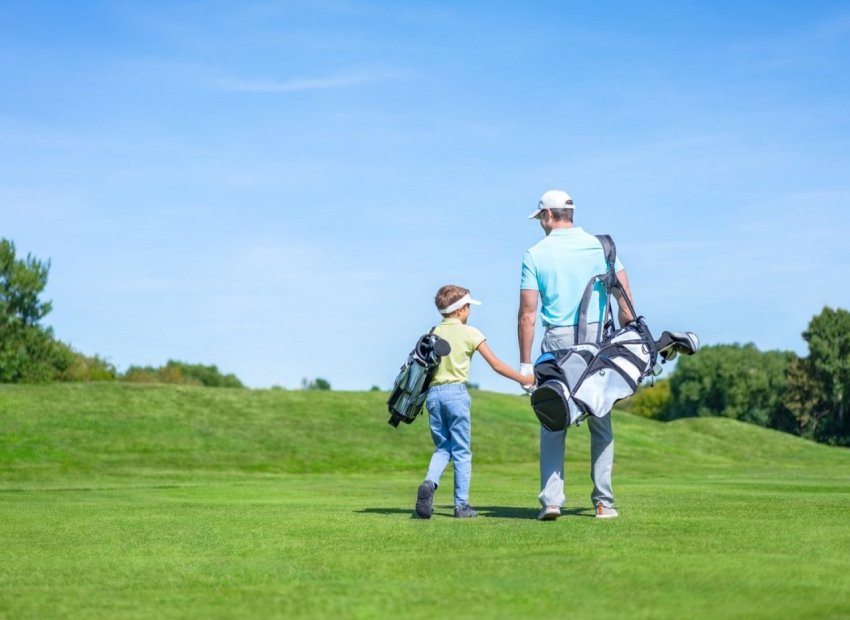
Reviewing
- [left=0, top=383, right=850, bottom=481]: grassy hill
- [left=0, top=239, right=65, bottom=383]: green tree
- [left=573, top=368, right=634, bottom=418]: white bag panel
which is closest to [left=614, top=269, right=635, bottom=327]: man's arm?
[left=573, top=368, right=634, bottom=418]: white bag panel

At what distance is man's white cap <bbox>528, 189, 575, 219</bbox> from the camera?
10.6 meters

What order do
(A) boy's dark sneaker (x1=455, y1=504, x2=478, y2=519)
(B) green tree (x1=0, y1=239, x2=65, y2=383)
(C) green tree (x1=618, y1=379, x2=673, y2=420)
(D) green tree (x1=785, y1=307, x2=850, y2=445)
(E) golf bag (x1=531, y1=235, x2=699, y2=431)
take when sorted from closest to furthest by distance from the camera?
(E) golf bag (x1=531, y1=235, x2=699, y2=431) < (A) boy's dark sneaker (x1=455, y1=504, x2=478, y2=519) < (B) green tree (x1=0, y1=239, x2=65, y2=383) < (D) green tree (x1=785, y1=307, x2=850, y2=445) < (C) green tree (x1=618, y1=379, x2=673, y2=420)

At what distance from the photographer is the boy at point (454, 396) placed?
11.1 meters

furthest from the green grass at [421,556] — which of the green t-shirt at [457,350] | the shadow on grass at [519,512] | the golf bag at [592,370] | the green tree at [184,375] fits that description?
the green tree at [184,375]

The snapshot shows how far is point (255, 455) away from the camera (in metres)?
40.1

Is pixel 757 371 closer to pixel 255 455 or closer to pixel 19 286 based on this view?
pixel 19 286

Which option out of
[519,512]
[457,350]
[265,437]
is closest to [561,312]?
[457,350]

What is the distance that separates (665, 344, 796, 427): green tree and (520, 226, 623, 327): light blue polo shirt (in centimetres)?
8835

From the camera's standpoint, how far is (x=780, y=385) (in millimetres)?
99250

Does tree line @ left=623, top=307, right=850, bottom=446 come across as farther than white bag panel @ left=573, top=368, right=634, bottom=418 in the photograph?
Yes

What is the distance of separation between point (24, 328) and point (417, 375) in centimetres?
6357

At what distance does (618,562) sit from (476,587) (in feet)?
3.91

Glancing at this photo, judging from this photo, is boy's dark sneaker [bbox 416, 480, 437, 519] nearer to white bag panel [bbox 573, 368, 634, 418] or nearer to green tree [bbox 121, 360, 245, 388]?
white bag panel [bbox 573, 368, 634, 418]

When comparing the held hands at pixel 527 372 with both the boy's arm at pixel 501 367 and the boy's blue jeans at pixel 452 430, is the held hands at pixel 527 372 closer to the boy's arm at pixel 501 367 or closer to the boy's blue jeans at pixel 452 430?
the boy's arm at pixel 501 367
